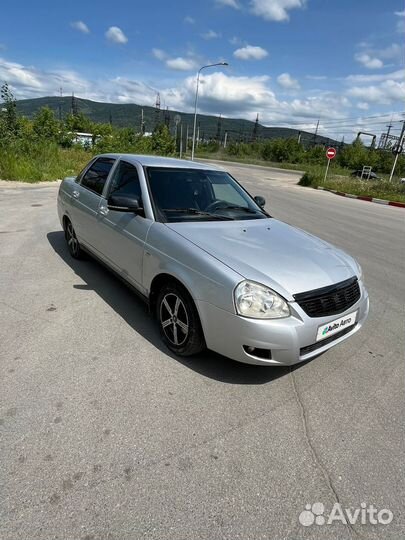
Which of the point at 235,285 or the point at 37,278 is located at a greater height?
the point at 235,285

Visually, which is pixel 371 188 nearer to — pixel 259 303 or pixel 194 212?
pixel 194 212

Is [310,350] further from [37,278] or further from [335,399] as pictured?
[37,278]

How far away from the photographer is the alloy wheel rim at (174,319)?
2.83m

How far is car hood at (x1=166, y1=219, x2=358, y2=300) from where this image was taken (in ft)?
→ 8.18

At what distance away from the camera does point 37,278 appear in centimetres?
452

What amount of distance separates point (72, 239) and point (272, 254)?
11.8ft

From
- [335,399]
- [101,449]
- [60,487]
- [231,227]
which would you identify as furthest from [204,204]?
[60,487]

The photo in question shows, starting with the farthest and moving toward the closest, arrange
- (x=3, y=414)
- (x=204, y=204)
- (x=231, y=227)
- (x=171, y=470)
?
(x=204, y=204) < (x=231, y=227) < (x=3, y=414) < (x=171, y=470)

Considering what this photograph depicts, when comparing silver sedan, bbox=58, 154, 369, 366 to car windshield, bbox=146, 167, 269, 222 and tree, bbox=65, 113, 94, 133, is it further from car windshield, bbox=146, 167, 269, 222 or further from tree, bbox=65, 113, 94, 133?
tree, bbox=65, 113, 94, 133

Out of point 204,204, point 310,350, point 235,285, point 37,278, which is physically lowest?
point 37,278

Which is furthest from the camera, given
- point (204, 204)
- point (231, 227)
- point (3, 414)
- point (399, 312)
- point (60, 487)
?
point (399, 312)

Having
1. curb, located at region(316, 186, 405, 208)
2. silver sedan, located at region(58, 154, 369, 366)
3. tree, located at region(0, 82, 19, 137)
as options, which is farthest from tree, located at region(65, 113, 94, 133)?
silver sedan, located at region(58, 154, 369, 366)

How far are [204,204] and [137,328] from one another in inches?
57.8
